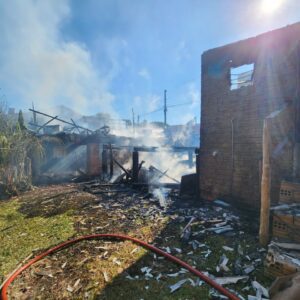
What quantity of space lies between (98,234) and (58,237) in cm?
104

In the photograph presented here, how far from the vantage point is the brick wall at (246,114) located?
619 centimetres

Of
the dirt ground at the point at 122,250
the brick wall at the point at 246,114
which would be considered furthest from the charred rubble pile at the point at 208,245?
the brick wall at the point at 246,114

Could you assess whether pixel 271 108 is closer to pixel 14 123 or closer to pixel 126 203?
pixel 126 203

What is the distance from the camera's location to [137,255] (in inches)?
167

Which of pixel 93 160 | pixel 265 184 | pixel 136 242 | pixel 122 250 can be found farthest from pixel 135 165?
pixel 265 184

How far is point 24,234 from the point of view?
5422 mm

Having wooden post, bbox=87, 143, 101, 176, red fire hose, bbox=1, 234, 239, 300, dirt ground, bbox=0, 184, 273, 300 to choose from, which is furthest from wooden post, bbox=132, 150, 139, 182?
red fire hose, bbox=1, 234, 239, 300

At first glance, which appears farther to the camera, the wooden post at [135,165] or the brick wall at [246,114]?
the wooden post at [135,165]

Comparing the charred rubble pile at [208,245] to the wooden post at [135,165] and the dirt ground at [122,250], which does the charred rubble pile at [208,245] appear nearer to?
the dirt ground at [122,250]

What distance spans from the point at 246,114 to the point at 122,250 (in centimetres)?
596

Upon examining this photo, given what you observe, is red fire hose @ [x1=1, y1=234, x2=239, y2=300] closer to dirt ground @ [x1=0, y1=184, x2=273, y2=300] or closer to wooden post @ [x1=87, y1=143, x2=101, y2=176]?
dirt ground @ [x1=0, y1=184, x2=273, y2=300]

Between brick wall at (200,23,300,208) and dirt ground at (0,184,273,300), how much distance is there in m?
1.22

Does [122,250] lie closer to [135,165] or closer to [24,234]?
[24,234]

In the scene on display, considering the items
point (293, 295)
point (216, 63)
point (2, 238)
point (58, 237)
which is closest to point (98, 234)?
point (58, 237)
